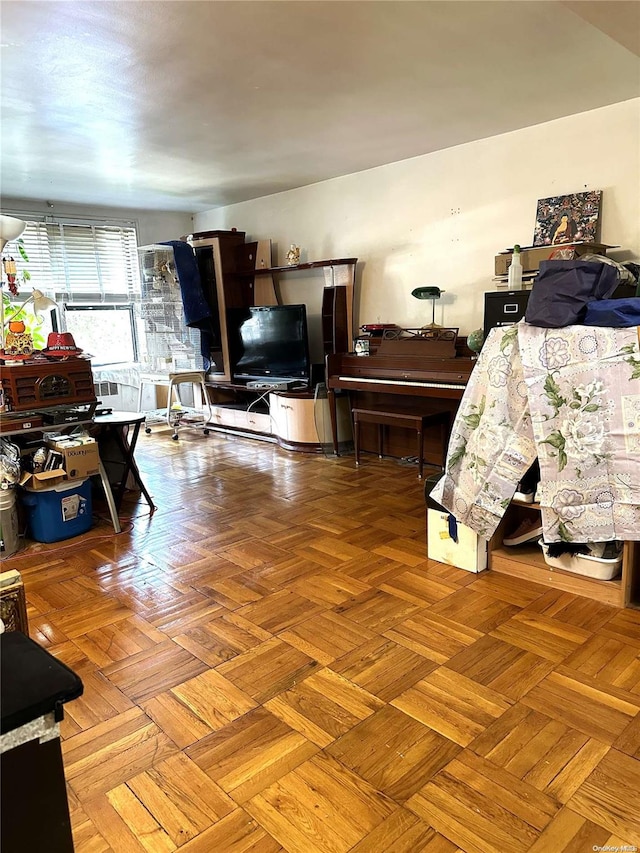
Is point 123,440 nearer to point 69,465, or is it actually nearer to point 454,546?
point 69,465

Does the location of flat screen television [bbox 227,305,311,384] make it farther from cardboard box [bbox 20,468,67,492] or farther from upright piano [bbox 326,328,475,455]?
cardboard box [bbox 20,468,67,492]

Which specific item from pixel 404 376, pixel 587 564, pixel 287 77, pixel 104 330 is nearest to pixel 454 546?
pixel 587 564

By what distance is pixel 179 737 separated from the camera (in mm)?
1635

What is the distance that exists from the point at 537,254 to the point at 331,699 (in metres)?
2.83

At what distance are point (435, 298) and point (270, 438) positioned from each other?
1991mm

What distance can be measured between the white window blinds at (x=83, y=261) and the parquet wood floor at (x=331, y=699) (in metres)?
3.57

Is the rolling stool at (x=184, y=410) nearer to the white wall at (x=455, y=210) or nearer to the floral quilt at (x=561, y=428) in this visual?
the white wall at (x=455, y=210)

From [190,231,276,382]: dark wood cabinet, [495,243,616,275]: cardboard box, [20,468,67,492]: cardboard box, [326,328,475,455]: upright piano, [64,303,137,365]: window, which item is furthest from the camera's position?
[64,303,137,365]: window

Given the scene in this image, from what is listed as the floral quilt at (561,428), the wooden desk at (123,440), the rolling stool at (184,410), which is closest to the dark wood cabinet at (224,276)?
the rolling stool at (184,410)

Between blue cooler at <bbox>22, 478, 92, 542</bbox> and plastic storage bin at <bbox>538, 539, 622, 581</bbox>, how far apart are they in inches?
91.8

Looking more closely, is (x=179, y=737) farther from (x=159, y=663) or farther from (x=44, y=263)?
(x=44, y=263)

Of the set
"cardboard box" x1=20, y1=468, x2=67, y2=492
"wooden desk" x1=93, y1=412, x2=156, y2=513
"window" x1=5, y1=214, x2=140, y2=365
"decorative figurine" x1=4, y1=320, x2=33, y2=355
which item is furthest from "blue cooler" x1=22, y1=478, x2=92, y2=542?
"window" x1=5, y1=214, x2=140, y2=365

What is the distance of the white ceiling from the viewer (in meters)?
2.20

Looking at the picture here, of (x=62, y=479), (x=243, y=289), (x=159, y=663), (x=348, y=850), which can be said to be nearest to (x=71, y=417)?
(x=62, y=479)
